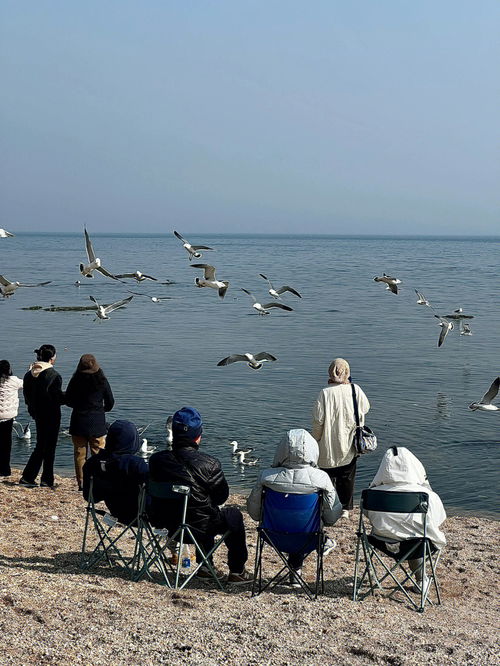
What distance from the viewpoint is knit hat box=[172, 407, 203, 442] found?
283 inches

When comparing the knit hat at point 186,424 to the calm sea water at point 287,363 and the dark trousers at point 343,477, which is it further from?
the calm sea water at point 287,363

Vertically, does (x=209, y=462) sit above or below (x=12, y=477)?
above

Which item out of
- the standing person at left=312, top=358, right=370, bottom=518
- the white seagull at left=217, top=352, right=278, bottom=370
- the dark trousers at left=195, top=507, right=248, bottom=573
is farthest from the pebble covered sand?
the white seagull at left=217, top=352, right=278, bottom=370

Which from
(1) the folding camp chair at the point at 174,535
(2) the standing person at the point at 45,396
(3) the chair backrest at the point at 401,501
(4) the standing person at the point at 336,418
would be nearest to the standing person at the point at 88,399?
(2) the standing person at the point at 45,396

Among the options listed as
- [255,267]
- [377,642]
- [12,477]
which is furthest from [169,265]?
[377,642]

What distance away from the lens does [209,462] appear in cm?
725

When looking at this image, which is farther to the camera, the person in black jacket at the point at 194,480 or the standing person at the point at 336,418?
the standing person at the point at 336,418

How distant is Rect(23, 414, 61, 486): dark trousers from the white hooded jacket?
505 centimetres

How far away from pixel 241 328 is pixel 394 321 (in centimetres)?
703

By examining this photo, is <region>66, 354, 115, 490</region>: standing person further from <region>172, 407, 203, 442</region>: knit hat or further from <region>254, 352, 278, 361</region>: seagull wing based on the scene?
<region>254, 352, 278, 361</region>: seagull wing

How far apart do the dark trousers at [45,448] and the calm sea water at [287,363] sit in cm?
243

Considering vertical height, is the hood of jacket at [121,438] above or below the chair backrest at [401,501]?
above

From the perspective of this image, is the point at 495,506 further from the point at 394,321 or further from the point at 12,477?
the point at 394,321

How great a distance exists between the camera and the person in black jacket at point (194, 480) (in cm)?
721
